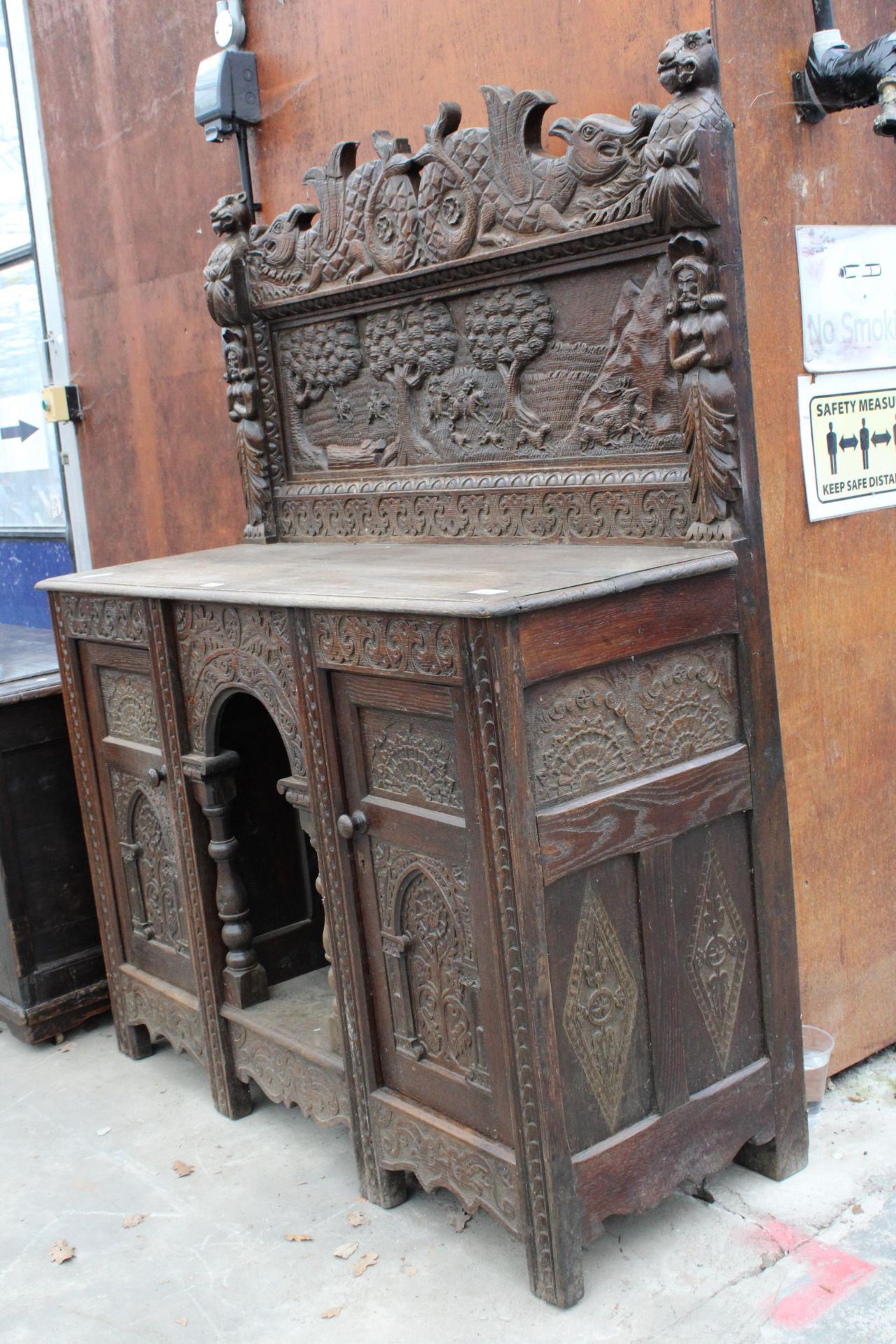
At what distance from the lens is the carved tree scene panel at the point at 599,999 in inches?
92.4

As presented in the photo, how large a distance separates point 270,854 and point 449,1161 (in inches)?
48.5

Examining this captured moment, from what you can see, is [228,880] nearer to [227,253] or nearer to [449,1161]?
[449,1161]

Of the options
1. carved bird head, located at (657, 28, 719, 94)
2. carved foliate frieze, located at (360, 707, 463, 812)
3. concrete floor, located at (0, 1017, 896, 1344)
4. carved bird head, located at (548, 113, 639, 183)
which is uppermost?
carved bird head, located at (657, 28, 719, 94)

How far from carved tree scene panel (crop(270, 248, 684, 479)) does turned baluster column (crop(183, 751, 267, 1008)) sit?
3.08ft

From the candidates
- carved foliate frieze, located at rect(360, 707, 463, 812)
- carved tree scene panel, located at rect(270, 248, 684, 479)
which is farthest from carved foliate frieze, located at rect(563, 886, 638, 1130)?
carved tree scene panel, located at rect(270, 248, 684, 479)

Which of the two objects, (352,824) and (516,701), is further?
(352,824)

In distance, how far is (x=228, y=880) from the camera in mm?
3271

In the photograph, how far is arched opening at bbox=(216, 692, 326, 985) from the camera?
3.52 meters

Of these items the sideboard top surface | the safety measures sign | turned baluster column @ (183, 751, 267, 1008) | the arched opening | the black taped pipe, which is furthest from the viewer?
the arched opening

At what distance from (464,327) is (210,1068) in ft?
6.65

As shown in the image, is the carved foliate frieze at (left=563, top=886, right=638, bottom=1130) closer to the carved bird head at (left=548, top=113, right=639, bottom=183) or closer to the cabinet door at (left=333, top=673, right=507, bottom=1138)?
the cabinet door at (left=333, top=673, right=507, bottom=1138)

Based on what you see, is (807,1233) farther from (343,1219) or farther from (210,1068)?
(210,1068)

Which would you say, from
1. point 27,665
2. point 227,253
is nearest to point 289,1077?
point 27,665

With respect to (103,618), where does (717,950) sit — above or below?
below
